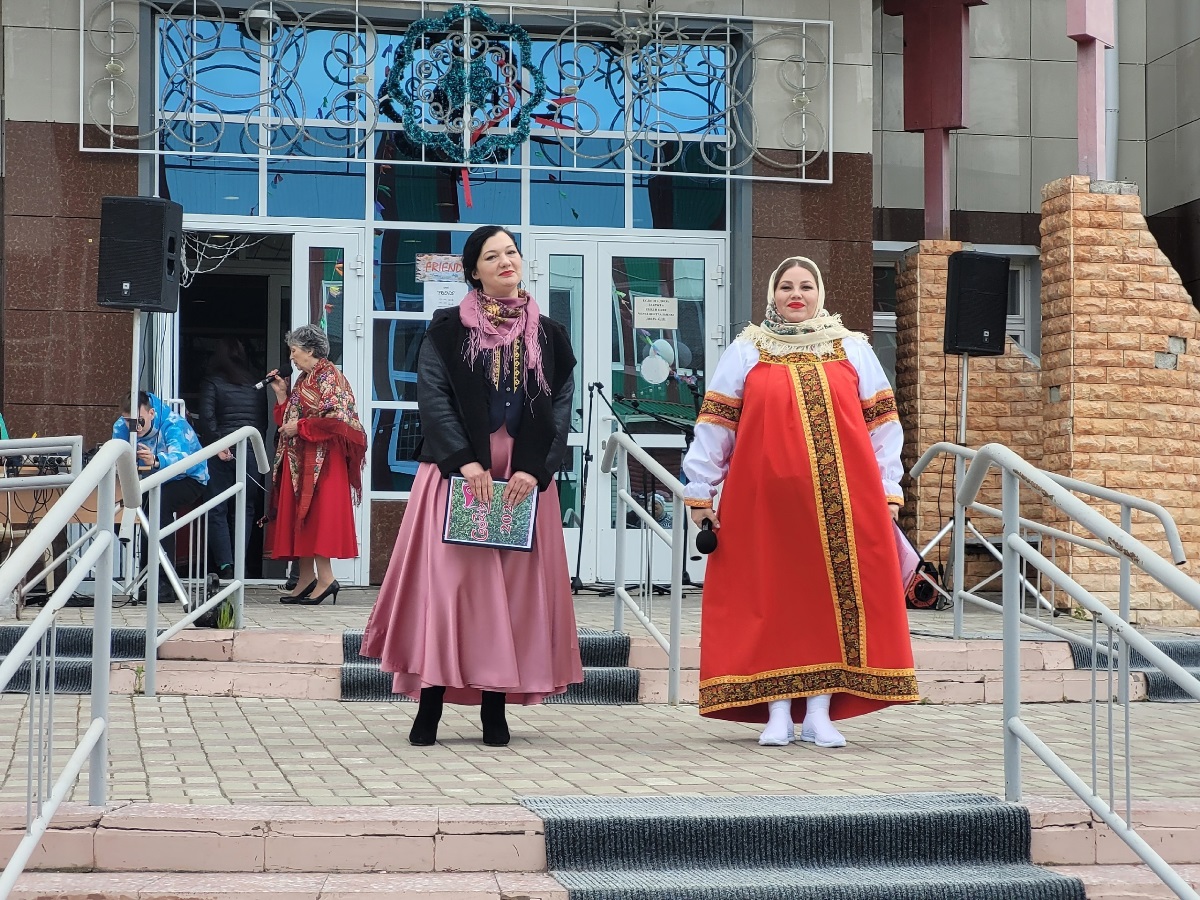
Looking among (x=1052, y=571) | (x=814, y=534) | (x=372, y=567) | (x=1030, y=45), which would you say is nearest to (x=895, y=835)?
(x=1052, y=571)

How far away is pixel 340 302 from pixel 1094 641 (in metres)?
7.28

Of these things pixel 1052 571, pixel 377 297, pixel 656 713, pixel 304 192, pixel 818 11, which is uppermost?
pixel 818 11

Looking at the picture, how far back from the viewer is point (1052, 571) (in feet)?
14.2

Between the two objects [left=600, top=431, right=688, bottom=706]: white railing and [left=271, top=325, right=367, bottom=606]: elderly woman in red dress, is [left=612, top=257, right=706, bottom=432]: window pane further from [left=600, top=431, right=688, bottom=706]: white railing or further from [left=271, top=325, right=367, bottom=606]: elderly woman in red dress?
[left=600, top=431, right=688, bottom=706]: white railing

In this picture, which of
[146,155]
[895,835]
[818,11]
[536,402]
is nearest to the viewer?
[895,835]

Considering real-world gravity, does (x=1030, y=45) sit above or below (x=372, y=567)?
above

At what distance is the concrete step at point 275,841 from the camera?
12.6ft

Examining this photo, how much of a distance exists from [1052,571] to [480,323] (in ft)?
6.79

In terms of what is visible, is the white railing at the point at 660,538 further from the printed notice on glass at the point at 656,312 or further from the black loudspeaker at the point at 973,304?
the black loudspeaker at the point at 973,304

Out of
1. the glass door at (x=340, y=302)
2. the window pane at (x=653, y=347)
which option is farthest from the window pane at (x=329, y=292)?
the window pane at (x=653, y=347)

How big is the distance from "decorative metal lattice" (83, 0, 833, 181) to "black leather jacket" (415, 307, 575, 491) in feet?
16.7

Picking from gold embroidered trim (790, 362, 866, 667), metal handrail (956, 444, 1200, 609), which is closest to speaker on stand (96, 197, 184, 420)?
gold embroidered trim (790, 362, 866, 667)

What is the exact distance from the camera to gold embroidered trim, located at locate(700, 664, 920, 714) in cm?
536

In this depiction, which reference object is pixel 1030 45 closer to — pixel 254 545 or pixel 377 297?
pixel 377 297
